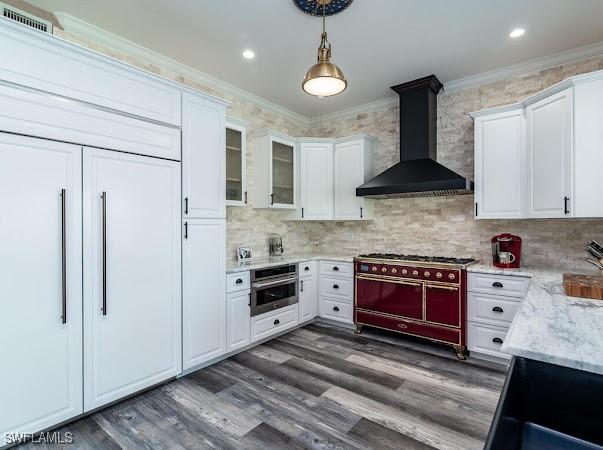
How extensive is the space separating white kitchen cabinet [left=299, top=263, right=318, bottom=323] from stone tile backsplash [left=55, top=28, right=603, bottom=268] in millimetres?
707

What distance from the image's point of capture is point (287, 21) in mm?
2611

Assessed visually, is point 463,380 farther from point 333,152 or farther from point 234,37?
point 234,37

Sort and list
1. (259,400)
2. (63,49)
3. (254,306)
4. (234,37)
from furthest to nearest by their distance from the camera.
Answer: (254,306)
(234,37)
(259,400)
(63,49)

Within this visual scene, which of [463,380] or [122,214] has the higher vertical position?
[122,214]

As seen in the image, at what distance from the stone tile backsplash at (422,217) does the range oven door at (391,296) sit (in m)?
0.71

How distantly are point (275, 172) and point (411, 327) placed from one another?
8.23 ft

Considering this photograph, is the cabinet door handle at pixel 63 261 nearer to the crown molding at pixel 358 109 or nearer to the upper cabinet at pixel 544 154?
the upper cabinet at pixel 544 154

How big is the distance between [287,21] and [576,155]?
2.65 metres

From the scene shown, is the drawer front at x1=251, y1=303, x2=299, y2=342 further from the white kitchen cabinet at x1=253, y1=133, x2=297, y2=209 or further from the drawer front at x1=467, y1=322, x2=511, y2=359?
the drawer front at x1=467, y1=322, x2=511, y2=359

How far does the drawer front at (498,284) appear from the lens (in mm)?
2889

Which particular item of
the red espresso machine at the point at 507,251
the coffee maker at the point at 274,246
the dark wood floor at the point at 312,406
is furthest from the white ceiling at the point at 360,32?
the dark wood floor at the point at 312,406

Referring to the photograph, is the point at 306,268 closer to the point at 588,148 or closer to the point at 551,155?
the point at 551,155

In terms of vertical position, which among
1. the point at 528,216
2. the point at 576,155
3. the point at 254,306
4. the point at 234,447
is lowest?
the point at 234,447

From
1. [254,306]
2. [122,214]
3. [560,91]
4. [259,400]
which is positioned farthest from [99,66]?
[560,91]
